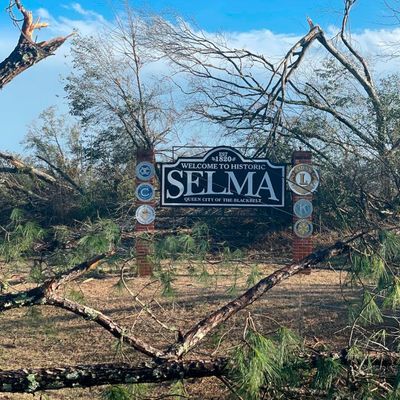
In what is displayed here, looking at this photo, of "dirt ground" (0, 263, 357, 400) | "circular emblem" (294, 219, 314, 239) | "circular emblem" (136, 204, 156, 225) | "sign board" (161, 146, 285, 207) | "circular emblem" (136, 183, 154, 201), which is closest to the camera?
"dirt ground" (0, 263, 357, 400)

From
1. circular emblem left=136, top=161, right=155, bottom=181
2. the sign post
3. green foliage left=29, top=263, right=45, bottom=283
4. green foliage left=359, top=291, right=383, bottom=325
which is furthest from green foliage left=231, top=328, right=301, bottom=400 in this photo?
circular emblem left=136, top=161, right=155, bottom=181

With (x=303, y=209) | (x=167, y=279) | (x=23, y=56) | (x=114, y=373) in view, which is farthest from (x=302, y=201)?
(x=114, y=373)

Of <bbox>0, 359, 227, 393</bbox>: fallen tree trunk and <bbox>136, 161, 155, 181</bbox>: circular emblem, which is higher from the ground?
<bbox>136, 161, 155, 181</bbox>: circular emblem

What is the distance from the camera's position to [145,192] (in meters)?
12.5

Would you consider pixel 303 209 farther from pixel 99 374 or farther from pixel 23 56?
pixel 99 374

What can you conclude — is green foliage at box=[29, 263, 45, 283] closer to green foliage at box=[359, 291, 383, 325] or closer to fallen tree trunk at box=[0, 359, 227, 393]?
fallen tree trunk at box=[0, 359, 227, 393]

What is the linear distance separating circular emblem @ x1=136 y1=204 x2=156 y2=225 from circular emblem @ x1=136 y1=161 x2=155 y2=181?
535 mm

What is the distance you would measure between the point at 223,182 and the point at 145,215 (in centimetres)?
151

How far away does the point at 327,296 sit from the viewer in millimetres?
10250

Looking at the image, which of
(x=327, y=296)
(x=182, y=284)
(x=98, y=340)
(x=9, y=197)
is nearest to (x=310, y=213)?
(x=327, y=296)

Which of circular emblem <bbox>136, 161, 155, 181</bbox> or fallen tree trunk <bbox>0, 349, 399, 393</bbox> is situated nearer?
fallen tree trunk <bbox>0, 349, 399, 393</bbox>

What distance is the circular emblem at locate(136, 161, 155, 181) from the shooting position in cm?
1259

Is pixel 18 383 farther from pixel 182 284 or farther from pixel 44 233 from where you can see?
pixel 182 284

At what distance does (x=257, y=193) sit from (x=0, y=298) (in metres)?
7.76
